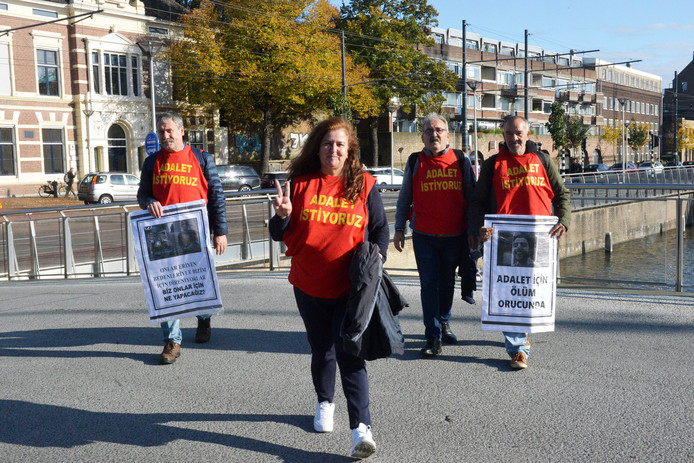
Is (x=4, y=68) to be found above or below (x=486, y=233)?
above

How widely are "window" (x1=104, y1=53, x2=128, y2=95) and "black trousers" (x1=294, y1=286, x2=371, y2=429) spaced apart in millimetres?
40648

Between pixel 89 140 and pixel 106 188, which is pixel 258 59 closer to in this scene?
pixel 89 140

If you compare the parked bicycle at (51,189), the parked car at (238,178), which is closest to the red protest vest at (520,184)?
the parked car at (238,178)

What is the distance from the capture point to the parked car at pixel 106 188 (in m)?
32.2

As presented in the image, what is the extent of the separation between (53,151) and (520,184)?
38141mm

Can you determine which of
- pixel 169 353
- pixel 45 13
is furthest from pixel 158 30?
pixel 169 353

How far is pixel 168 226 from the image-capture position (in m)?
5.48

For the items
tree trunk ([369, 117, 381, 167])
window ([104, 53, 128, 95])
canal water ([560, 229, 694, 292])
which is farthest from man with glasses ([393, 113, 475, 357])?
tree trunk ([369, 117, 381, 167])

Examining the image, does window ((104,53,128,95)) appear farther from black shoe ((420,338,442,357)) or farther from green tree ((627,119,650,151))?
green tree ((627,119,650,151))

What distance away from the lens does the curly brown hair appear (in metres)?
3.86

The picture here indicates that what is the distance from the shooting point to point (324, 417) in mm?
4031

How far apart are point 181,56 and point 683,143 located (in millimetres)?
72258

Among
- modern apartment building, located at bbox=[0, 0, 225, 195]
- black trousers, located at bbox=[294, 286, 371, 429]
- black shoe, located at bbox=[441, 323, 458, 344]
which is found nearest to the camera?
black trousers, located at bbox=[294, 286, 371, 429]

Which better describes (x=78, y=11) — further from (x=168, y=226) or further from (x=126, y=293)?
(x=168, y=226)
